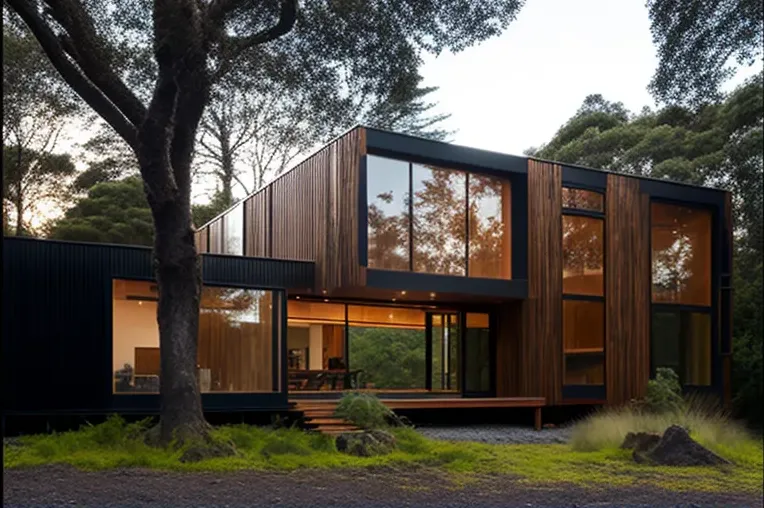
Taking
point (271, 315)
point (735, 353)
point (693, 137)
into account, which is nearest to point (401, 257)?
point (271, 315)

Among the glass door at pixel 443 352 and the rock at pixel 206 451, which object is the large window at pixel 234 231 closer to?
the glass door at pixel 443 352

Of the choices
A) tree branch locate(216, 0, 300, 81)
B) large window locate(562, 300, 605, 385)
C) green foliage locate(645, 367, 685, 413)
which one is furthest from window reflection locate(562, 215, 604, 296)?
tree branch locate(216, 0, 300, 81)

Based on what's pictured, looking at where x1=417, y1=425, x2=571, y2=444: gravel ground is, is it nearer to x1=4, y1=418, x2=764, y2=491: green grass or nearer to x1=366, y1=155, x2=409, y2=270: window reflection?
x1=4, y1=418, x2=764, y2=491: green grass

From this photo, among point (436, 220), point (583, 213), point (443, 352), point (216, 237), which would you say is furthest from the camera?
point (216, 237)

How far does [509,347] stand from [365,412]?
5.26 metres

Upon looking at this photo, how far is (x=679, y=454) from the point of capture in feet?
36.6

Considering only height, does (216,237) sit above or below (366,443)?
above

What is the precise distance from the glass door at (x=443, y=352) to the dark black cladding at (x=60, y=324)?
295 inches

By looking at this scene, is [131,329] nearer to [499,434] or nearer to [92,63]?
[92,63]

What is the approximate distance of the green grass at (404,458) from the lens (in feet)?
32.5

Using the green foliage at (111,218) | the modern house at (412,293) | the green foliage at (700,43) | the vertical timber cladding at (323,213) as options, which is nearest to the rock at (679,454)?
the green foliage at (700,43)

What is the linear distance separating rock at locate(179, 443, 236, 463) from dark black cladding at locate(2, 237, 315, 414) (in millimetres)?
3715

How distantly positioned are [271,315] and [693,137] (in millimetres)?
14774

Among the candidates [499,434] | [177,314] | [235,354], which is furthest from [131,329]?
[499,434]
